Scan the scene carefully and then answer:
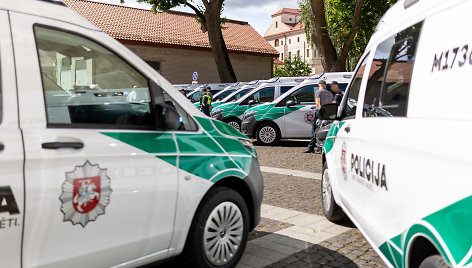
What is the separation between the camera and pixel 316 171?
8828 millimetres

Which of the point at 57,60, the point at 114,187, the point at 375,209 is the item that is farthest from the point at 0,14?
the point at 375,209

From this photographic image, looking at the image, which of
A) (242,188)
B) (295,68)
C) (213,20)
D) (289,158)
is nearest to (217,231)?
(242,188)

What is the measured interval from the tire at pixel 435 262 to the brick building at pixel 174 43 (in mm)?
31588

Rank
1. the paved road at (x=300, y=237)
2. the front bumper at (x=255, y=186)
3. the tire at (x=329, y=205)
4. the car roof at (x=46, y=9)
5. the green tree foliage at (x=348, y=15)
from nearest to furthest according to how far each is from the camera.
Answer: the car roof at (x=46, y=9) → the front bumper at (x=255, y=186) → the paved road at (x=300, y=237) → the tire at (x=329, y=205) → the green tree foliage at (x=348, y=15)

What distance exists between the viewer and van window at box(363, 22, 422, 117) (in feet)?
8.98

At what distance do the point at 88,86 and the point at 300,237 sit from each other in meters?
2.62

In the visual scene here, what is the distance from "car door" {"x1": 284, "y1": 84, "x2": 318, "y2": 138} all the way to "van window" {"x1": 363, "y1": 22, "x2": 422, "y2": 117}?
9.36m

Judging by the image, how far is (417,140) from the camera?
2375 millimetres

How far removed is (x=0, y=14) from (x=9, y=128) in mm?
609

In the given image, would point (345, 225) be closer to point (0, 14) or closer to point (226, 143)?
point (226, 143)

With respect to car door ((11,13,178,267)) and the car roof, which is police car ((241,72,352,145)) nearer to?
car door ((11,13,178,267))

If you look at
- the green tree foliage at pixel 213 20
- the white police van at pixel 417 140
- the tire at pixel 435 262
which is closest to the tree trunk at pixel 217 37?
the green tree foliage at pixel 213 20

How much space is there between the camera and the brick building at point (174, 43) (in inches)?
1348

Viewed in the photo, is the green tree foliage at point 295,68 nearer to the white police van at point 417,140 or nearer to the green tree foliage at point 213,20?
the green tree foliage at point 213,20
